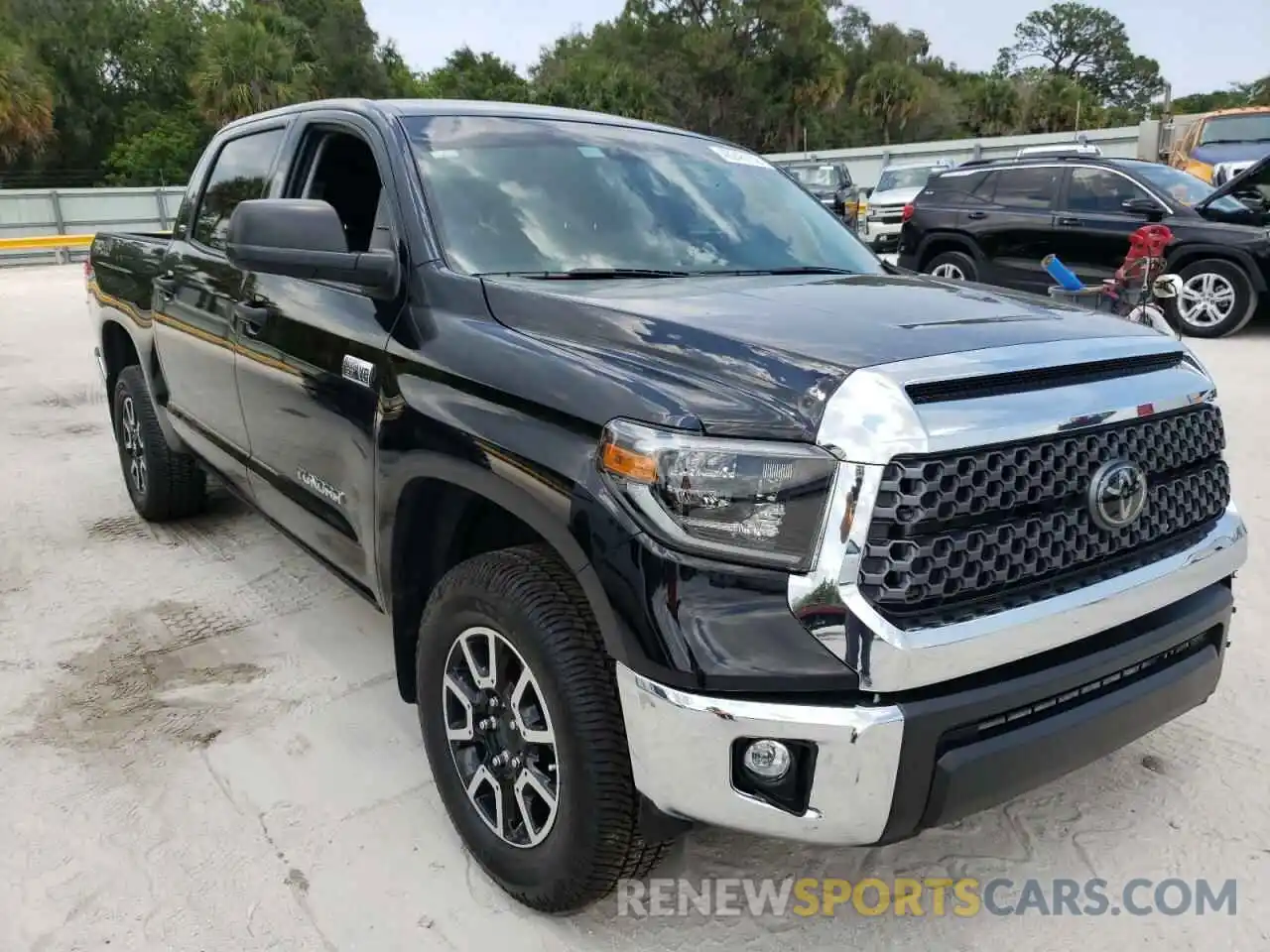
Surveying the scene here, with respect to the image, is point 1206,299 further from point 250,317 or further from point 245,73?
point 245,73

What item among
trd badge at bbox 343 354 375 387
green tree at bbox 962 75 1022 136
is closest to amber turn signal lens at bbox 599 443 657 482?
trd badge at bbox 343 354 375 387

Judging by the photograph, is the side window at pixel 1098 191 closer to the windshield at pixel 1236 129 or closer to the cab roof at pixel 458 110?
the windshield at pixel 1236 129

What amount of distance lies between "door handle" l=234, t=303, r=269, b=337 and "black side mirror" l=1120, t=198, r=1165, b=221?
9050 millimetres

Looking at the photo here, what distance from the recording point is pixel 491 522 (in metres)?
2.54

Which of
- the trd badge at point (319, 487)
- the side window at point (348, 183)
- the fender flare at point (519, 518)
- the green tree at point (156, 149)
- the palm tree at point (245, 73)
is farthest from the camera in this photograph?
the green tree at point (156, 149)

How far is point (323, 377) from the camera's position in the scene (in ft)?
9.60

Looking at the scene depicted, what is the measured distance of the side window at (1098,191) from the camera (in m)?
10.1

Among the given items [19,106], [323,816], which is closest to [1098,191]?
[323,816]

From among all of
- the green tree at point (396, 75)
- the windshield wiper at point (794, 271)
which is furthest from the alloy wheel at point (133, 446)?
the green tree at point (396, 75)

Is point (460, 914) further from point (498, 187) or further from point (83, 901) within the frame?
point (498, 187)

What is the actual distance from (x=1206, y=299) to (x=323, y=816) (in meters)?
9.57

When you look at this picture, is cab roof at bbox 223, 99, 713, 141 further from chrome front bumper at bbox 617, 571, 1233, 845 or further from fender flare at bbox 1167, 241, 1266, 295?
fender flare at bbox 1167, 241, 1266, 295

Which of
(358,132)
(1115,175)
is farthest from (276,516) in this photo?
(1115,175)

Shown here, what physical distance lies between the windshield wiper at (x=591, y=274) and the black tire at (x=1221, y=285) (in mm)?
8390
